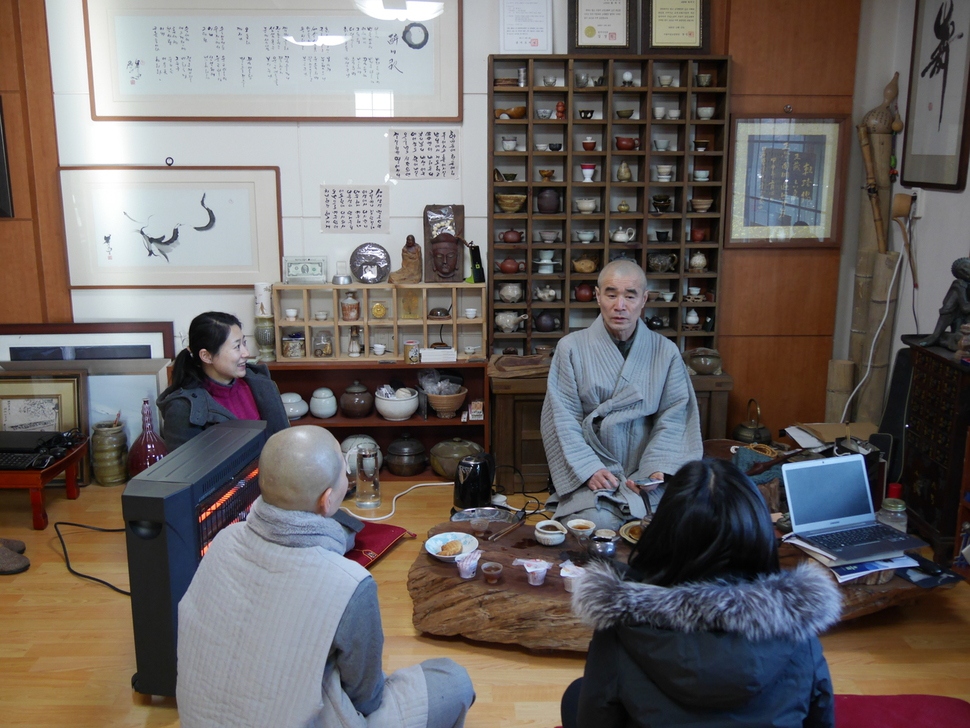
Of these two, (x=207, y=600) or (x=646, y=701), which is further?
(x=207, y=600)

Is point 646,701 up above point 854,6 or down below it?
below

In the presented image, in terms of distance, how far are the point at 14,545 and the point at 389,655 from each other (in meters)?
1.94

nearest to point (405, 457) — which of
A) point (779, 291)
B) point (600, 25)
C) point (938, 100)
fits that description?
point (779, 291)

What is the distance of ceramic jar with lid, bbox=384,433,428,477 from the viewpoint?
14.4ft

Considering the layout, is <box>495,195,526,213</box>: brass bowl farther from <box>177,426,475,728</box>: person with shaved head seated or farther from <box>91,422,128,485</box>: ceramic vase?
<box>177,426,475,728</box>: person with shaved head seated

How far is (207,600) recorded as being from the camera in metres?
1.66

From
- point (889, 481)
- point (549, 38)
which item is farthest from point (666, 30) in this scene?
point (889, 481)

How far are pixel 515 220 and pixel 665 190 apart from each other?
88 centimetres

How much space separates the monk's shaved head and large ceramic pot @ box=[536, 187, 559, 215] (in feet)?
9.69

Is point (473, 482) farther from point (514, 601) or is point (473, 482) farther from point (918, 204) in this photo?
point (918, 204)

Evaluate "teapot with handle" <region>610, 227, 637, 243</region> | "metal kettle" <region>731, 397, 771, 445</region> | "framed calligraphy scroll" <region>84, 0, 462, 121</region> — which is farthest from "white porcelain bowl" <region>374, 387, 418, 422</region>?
"metal kettle" <region>731, 397, 771, 445</region>

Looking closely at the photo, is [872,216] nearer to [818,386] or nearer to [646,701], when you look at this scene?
[818,386]

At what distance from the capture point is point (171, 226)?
4.38 metres

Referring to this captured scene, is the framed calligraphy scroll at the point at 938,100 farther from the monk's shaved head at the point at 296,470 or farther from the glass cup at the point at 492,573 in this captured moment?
the monk's shaved head at the point at 296,470
